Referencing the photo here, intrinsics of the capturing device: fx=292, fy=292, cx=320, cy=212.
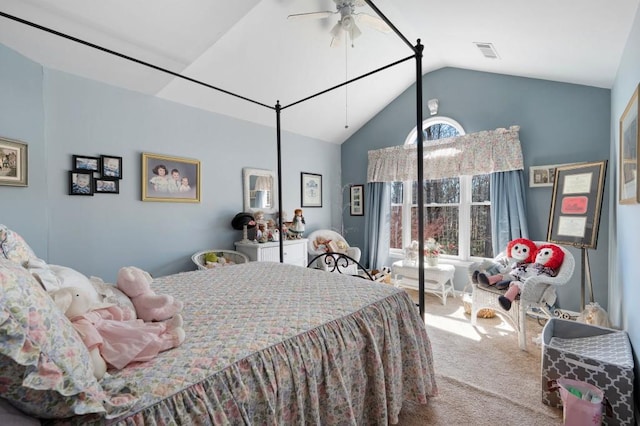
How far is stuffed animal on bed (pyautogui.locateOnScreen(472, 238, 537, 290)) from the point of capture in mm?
2824

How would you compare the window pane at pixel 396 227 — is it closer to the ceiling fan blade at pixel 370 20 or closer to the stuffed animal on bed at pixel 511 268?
the stuffed animal on bed at pixel 511 268

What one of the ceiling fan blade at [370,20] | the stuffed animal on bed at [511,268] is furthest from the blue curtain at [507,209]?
the ceiling fan blade at [370,20]

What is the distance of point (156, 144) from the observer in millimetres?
3146

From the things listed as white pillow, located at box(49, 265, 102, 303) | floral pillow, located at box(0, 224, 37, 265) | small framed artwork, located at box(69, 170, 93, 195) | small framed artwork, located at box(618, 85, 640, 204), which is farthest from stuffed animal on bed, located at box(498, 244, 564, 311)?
small framed artwork, located at box(69, 170, 93, 195)

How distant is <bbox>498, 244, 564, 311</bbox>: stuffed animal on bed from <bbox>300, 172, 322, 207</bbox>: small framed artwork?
118 inches

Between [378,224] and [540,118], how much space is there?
2.48 metres

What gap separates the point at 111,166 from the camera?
2.82m

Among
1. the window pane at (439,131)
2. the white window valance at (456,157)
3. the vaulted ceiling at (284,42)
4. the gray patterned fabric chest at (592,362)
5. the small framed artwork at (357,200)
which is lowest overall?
the gray patterned fabric chest at (592,362)

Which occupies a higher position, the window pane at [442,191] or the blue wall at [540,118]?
the blue wall at [540,118]

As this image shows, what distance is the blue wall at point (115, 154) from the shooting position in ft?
7.57

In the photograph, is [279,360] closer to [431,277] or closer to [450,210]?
[431,277]

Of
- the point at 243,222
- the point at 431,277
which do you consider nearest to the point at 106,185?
the point at 243,222

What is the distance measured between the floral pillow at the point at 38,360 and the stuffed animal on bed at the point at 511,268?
306cm

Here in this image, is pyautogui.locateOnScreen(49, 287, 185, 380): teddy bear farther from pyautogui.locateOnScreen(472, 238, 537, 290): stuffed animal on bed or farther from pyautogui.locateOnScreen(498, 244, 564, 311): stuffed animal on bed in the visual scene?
pyautogui.locateOnScreen(472, 238, 537, 290): stuffed animal on bed
